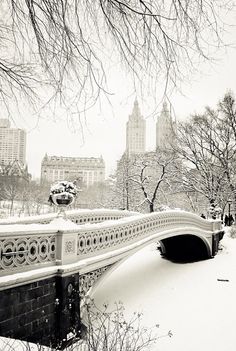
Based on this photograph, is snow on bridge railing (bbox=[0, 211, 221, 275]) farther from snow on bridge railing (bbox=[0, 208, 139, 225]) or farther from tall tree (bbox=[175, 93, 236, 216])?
tall tree (bbox=[175, 93, 236, 216])

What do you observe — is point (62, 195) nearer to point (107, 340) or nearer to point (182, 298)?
point (107, 340)

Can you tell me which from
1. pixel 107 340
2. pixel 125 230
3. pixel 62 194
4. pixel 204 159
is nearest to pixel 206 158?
pixel 204 159

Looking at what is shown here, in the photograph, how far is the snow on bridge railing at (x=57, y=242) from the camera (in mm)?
4621

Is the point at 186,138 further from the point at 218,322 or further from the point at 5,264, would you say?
the point at 5,264

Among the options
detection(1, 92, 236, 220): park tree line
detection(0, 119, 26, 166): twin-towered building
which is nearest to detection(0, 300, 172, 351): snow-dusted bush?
detection(0, 119, 26, 166): twin-towered building

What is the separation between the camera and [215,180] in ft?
77.4

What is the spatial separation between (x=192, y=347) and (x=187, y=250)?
11139mm

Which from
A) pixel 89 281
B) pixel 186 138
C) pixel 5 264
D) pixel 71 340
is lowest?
pixel 71 340

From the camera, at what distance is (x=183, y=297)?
9.76 meters

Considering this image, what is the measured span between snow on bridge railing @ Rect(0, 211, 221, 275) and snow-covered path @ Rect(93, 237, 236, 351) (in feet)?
6.58

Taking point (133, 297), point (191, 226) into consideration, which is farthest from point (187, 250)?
point (133, 297)

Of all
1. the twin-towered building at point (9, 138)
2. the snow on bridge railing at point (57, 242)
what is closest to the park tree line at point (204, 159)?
the snow on bridge railing at point (57, 242)

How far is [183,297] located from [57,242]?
19.1ft

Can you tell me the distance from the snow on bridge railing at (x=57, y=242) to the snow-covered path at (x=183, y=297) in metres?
2.01
